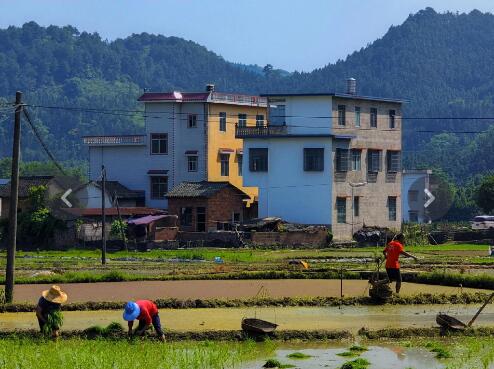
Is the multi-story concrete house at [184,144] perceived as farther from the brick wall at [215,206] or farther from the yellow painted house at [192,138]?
the brick wall at [215,206]

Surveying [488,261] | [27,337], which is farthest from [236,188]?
[27,337]

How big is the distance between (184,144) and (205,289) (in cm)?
4107

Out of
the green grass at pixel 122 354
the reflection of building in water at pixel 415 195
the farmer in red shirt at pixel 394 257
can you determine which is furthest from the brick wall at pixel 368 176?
the green grass at pixel 122 354

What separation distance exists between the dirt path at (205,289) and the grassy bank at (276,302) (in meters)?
1.66

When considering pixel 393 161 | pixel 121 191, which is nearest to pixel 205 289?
pixel 393 161

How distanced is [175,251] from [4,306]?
101ft

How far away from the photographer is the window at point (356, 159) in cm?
6869

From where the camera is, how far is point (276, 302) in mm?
27719

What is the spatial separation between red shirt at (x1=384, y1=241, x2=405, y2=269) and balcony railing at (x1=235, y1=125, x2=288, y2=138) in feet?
125

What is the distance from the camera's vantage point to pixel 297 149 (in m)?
66.9

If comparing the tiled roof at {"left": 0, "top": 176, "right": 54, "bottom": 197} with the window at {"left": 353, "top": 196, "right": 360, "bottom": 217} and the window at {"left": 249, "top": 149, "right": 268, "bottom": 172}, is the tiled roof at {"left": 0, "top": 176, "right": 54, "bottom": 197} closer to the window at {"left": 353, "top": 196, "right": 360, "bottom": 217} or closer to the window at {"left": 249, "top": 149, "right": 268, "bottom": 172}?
the window at {"left": 249, "top": 149, "right": 268, "bottom": 172}

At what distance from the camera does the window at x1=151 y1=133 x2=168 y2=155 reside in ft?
243

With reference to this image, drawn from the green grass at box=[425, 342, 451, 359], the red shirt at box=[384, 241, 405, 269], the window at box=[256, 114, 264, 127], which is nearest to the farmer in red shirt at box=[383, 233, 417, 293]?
the red shirt at box=[384, 241, 405, 269]

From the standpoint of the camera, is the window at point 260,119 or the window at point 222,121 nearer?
the window at point 222,121
